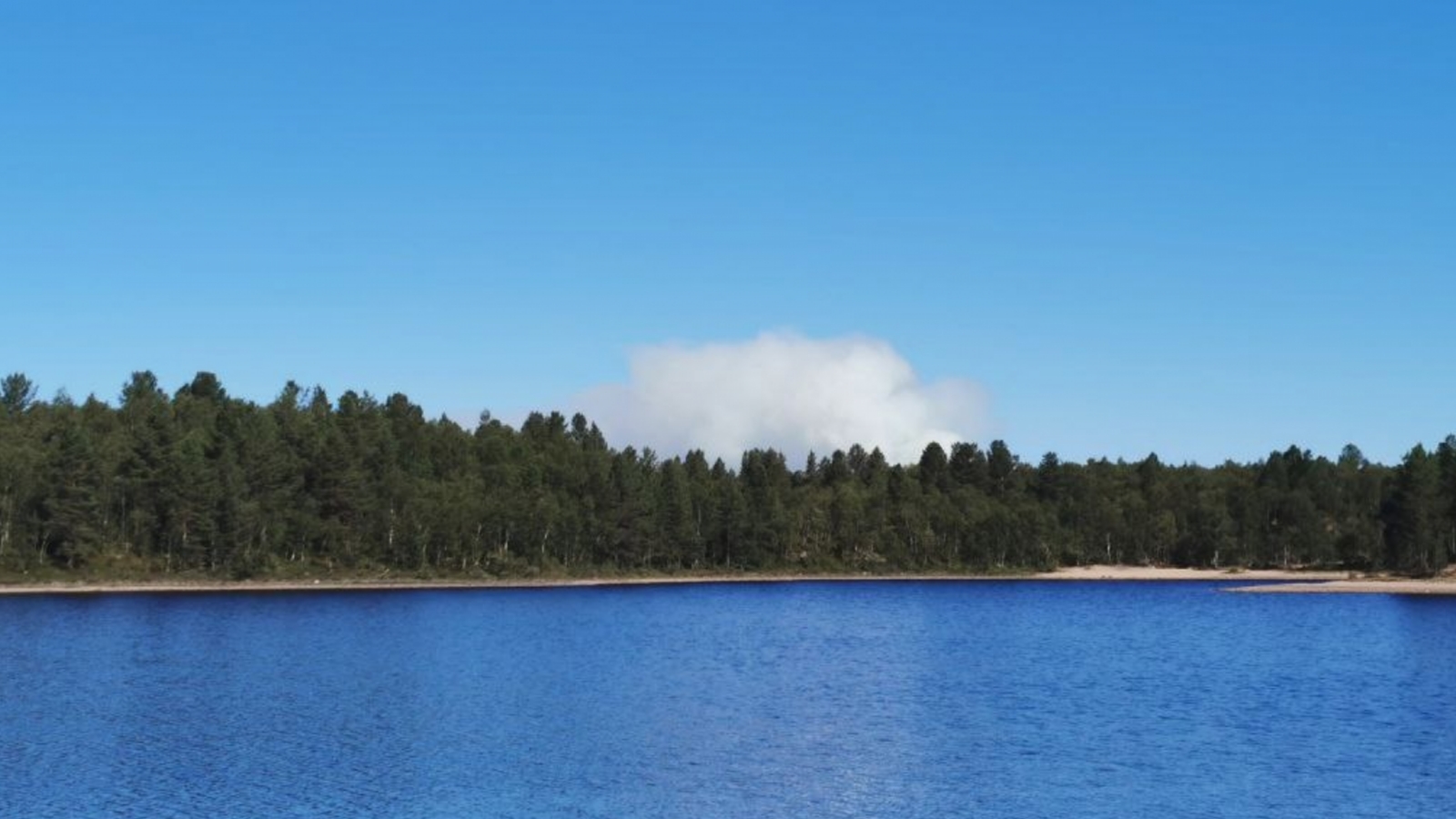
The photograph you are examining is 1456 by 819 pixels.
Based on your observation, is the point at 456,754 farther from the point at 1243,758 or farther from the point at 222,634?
the point at 222,634

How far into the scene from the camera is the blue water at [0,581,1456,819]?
55875mm

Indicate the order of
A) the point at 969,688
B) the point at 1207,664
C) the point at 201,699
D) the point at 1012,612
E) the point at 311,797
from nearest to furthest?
the point at 311,797, the point at 201,699, the point at 969,688, the point at 1207,664, the point at 1012,612

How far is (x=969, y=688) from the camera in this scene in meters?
92.1

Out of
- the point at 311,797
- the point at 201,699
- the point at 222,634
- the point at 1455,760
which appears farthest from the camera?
the point at 222,634

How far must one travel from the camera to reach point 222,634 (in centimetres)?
12794

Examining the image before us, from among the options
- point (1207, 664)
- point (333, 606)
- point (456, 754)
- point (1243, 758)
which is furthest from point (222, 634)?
point (1243, 758)

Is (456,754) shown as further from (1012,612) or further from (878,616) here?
(1012,612)

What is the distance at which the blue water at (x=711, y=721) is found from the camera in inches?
2200

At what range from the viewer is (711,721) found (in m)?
76.4

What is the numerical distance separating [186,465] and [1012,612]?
374ft

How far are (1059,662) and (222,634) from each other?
7314 centimetres

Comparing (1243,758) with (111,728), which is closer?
(1243,758)

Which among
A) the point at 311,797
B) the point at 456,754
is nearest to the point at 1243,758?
the point at 456,754

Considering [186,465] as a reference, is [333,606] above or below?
below
